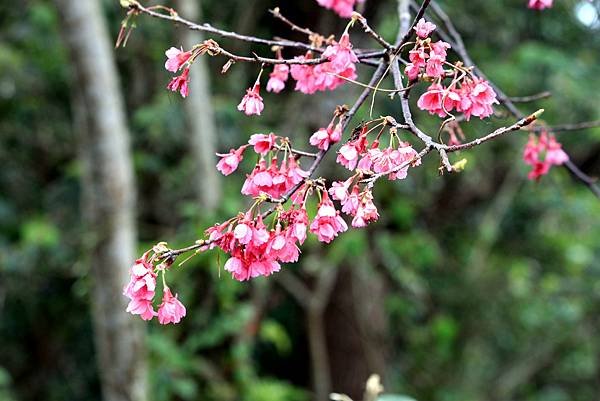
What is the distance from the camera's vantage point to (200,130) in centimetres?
383

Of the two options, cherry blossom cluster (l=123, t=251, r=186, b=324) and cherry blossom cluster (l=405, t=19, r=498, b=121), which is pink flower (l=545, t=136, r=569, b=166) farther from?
cherry blossom cluster (l=123, t=251, r=186, b=324)

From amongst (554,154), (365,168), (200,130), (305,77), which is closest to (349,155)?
(365,168)

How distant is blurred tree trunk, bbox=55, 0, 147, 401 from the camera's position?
291cm

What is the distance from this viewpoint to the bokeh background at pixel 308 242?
12.8 ft

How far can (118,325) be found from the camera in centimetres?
308

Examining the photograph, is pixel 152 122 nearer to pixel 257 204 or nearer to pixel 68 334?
pixel 68 334

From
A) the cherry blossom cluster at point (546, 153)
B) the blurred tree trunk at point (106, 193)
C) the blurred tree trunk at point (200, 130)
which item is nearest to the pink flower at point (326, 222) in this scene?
the cherry blossom cluster at point (546, 153)

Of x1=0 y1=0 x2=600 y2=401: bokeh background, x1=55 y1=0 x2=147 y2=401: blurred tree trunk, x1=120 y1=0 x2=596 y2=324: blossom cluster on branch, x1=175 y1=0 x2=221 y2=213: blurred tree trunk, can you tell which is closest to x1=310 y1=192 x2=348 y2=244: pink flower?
x1=120 y1=0 x2=596 y2=324: blossom cluster on branch

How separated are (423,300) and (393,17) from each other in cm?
194

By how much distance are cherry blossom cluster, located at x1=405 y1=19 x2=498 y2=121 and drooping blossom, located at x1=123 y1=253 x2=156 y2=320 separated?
41 cm

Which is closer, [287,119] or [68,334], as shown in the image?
[287,119]

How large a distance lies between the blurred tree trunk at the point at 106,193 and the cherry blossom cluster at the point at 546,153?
6.09 feet

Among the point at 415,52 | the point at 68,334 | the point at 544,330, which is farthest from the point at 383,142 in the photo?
the point at 544,330

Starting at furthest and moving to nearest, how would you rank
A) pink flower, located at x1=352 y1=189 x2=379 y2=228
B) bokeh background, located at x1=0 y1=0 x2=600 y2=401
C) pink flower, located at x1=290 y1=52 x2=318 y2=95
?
bokeh background, located at x1=0 y1=0 x2=600 y2=401
pink flower, located at x1=290 y1=52 x2=318 y2=95
pink flower, located at x1=352 y1=189 x2=379 y2=228
